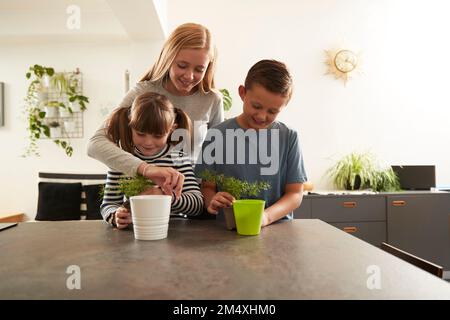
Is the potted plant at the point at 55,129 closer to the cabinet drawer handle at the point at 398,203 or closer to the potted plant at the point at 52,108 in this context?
the potted plant at the point at 52,108

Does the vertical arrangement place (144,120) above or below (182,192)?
above

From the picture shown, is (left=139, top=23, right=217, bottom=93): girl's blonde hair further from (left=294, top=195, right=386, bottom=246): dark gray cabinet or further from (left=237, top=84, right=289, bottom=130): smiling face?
(left=294, top=195, right=386, bottom=246): dark gray cabinet

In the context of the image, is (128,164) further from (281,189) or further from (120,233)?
(281,189)

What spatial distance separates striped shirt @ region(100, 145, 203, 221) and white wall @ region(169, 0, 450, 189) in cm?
276

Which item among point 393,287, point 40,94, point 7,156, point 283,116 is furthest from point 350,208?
point 7,156

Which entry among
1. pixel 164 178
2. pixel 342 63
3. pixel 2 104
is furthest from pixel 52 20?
pixel 164 178

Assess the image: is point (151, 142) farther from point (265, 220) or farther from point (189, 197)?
point (265, 220)

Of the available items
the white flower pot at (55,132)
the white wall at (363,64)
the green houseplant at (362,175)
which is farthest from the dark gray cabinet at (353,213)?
the white flower pot at (55,132)

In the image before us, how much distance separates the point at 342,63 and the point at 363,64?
245 mm

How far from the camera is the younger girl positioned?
1.15m

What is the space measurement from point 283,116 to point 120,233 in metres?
3.15

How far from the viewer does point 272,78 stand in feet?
3.91

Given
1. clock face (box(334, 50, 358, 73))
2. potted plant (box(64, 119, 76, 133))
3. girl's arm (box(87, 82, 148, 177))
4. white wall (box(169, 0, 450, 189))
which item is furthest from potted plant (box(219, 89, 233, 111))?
girl's arm (box(87, 82, 148, 177))

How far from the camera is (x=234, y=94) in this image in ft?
12.8
